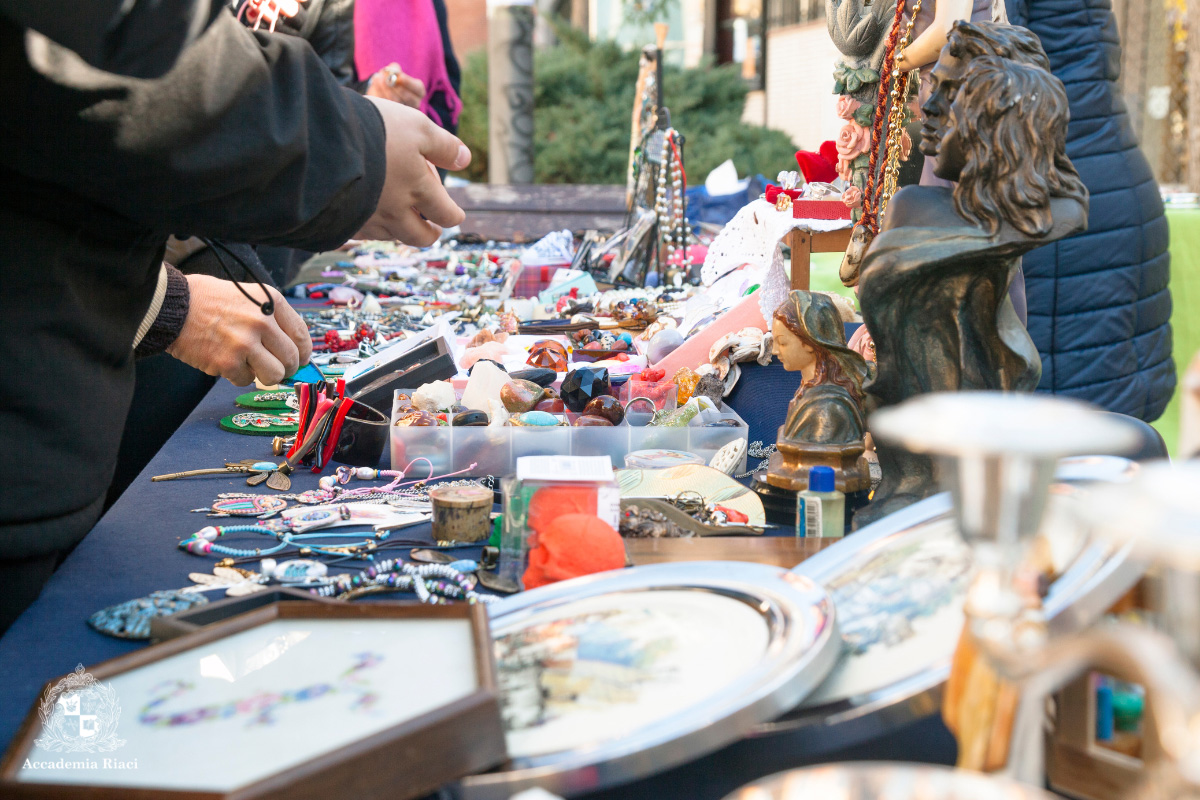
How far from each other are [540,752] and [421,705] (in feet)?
0.28

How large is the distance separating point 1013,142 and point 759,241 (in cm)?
153

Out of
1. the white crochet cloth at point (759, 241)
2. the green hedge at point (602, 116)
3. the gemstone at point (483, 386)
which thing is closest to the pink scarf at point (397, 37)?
the white crochet cloth at point (759, 241)

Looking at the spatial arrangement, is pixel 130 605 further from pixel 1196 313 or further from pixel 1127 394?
pixel 1196 313

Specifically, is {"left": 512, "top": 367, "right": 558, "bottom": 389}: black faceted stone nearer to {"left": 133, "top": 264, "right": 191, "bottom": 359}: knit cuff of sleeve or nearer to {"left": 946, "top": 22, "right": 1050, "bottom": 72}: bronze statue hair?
{"left": 133, "top": 264, "right": 191, "bottom": 359}: knit cuff of sleeve

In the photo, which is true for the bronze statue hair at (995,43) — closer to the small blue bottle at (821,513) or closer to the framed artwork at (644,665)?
the small blue bottle at (821,513)

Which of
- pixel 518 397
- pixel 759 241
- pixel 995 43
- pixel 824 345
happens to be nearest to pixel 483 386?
pixel 518 397

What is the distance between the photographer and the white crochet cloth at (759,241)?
2094 mm

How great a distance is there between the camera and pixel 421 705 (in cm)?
66

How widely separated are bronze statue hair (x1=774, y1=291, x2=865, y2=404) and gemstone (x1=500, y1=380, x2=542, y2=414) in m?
0.50

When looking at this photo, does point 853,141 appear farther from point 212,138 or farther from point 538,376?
point 212,138

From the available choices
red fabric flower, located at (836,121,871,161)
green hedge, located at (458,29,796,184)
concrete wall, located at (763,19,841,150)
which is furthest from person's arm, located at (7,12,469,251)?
concrete wall, located at (763,19,841,150)

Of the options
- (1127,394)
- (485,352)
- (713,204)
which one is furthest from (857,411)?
(713,204)

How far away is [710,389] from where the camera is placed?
5.81 ft

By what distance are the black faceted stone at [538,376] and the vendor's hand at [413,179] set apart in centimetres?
74
